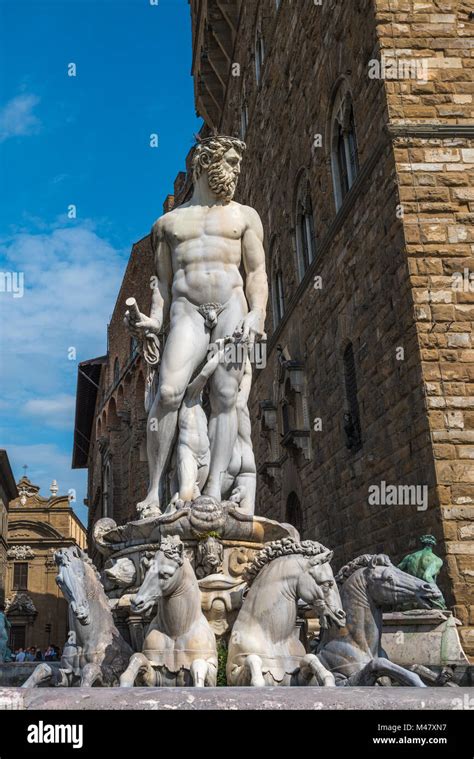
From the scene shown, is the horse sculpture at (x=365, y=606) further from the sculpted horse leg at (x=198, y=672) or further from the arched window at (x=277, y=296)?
the arched window at (x=277, y=296)

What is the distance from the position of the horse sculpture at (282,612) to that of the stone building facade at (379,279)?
3841 millimetres

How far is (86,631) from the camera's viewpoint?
15.4ft

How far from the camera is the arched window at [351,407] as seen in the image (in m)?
11.5

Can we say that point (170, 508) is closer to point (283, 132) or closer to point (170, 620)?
point (170, 620)

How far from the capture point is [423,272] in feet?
30.3

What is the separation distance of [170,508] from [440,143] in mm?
6359

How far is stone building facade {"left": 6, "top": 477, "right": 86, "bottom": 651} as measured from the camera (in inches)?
Result: 2135

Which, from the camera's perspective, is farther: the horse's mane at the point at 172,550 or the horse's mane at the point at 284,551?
the horse's mane at the point at 284,551

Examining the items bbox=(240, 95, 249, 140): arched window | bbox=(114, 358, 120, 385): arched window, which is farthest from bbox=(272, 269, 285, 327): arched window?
bbox=(114, 358, 120, 385): arched window

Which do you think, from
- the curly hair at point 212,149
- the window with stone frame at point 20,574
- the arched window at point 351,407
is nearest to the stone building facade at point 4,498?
the window with stone frame at point 20,574

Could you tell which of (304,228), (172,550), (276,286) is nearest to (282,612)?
(172,550)

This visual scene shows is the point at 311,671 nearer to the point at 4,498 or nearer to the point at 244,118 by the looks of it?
the point at 244,118

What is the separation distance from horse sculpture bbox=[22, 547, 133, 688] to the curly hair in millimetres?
3308
